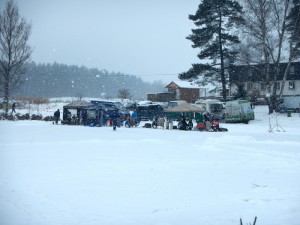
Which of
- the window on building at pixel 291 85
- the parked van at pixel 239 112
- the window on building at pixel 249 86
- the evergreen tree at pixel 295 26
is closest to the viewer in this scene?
the parked van at pixel 239 112

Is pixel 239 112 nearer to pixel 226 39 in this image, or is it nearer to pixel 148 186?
pixel 226 39

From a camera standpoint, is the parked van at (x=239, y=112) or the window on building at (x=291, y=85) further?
the window on building at (x=291, y=85)

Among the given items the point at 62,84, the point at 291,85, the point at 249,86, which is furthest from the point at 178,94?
the point at 62,84

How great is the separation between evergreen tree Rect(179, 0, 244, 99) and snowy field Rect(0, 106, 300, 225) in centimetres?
2500

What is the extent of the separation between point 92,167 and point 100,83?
145 meters

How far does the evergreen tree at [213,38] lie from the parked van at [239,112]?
6762 mm

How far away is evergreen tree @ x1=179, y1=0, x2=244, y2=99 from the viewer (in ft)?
122

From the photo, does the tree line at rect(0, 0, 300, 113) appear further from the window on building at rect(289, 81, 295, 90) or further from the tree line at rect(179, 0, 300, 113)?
the window on building at rect(289, 81, 295, 90)

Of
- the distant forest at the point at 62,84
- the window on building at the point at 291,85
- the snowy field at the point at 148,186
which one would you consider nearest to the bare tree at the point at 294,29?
the window on building at the point at 291,85

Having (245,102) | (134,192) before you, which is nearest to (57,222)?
(134,192)

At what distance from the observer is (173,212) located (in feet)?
22.5

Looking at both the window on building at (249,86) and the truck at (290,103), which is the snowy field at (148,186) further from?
the window on building at (249,86)

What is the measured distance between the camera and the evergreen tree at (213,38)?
37.3 meters

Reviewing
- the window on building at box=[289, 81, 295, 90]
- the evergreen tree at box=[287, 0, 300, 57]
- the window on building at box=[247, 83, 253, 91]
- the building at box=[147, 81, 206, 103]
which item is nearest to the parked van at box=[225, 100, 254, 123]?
the evergreen tree at box=[287, 0, 300, 57]
